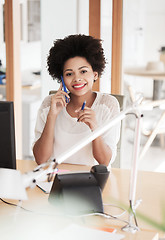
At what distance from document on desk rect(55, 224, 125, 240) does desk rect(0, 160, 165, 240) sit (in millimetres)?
35

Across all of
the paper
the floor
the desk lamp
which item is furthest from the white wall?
the desk lamp

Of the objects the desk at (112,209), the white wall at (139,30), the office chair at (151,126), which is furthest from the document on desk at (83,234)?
the white wall at (139,30)

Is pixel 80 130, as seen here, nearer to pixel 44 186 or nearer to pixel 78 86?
pixel 78 86

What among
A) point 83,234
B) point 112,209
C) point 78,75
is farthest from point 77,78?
point 83,234

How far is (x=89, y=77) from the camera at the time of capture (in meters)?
1.75

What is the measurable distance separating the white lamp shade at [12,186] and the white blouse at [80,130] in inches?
37.6

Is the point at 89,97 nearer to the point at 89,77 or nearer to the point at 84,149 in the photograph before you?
the point at 89,77

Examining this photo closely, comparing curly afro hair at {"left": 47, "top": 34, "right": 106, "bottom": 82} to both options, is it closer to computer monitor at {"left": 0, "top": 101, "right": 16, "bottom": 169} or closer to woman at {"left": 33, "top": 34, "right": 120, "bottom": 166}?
woman at {"left": 33, "top": 34, "right": 120, "bottom": 166}

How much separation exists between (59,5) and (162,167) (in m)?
1.67

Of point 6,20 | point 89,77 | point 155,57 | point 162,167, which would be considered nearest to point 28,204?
point 89,77

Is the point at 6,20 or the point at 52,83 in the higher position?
the point at 6,20

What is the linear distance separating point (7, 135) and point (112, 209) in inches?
15.9

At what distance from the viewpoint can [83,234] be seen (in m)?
1.04

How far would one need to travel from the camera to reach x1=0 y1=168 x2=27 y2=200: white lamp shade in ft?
2.36
